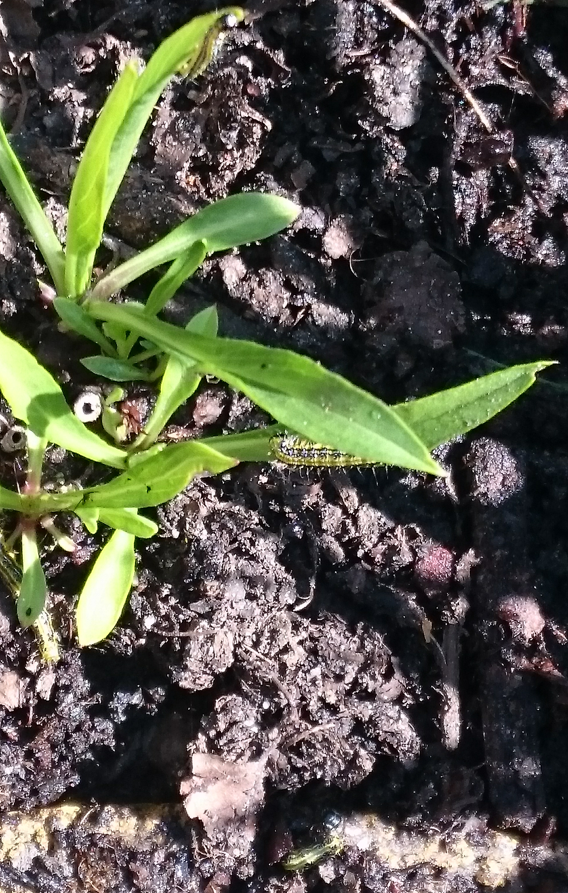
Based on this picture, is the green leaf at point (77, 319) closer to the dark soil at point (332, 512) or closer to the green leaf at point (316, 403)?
the dark soil at point (332, 512)

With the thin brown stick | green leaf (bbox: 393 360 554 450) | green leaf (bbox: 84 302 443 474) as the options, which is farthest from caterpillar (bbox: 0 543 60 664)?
the thin brown stick

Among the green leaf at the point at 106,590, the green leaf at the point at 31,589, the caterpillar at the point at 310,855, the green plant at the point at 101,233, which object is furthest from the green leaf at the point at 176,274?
the caterpillar at the point at 310,855

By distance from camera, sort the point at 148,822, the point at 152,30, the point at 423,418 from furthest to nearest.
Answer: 1. the point at 152,30
2. the point at 148,822
3. the point at 423,418

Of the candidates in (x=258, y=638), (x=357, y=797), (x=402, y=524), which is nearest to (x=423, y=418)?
(x=402, y=524)

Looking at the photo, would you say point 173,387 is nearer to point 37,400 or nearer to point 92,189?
point 37,400

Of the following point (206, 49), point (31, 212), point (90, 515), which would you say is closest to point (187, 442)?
point (90, 515)

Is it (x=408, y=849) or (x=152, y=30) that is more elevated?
(x=152, y=30)

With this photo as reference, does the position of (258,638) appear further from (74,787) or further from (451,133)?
(451,133)
